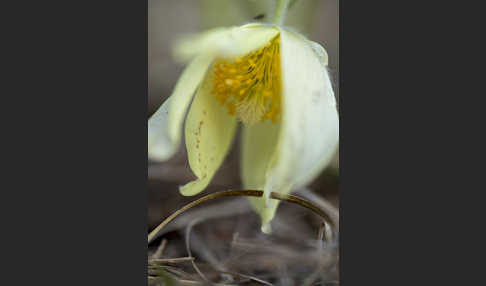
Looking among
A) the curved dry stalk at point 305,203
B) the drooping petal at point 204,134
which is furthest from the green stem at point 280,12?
the curved dry stalk at point 305,203

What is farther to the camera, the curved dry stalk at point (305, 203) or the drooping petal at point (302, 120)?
the curved dry stalk at point (305, 203)

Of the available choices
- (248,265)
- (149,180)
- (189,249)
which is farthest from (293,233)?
(149,180)

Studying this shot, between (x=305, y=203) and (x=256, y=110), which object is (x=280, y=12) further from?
(x=305, y=203)

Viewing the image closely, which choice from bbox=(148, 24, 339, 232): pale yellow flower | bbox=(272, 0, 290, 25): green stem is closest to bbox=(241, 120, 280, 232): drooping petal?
bbox=(148, 24, 339, 232): pale yellow flower

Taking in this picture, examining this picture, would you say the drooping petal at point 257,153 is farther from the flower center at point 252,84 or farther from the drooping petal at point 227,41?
the drooping petal at point 227,41

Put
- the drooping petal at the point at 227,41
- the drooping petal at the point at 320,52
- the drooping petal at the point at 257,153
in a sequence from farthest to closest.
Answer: the drooping petal at the point at 257,153, the drooping petal at the point at 320,52, the drooping petal at the point at 227,41

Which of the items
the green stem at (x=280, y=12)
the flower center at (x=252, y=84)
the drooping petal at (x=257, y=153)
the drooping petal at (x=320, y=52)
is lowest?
the drooping petal at (x=257, y=153)

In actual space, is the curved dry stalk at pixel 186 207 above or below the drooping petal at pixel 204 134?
below

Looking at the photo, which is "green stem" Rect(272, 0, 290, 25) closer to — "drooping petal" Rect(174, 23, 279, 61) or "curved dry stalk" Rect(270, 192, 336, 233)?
"drooping petal" Rect(174, 23, 279, 61)

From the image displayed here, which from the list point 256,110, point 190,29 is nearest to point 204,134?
point 256,110
